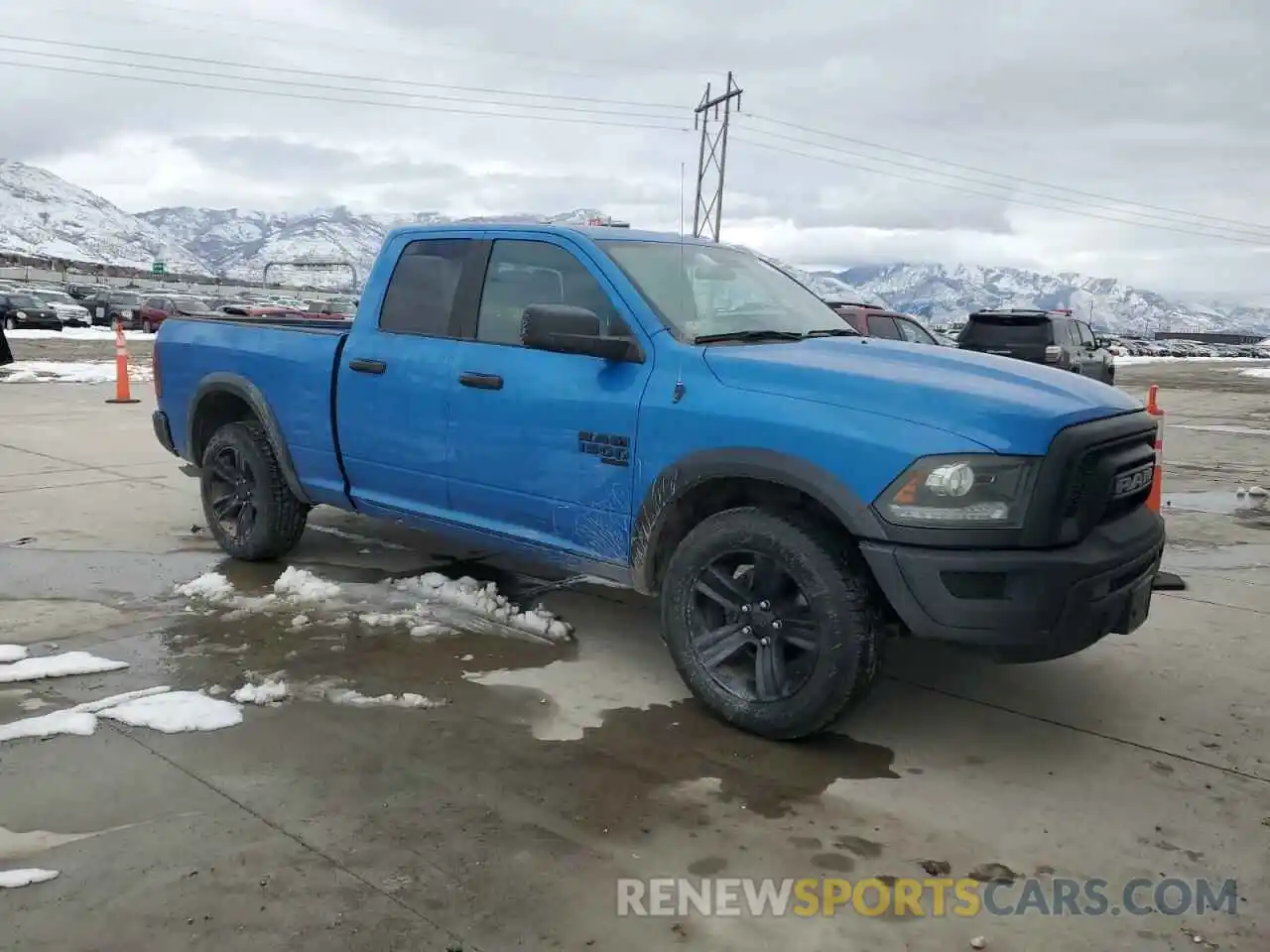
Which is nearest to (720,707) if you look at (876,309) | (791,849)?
(791,849)

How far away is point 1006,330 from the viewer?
16.5 meters

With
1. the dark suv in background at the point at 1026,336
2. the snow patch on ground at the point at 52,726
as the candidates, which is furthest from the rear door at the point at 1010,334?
the snow patch on ground at the point at 52,726

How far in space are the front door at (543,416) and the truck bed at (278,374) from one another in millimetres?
982

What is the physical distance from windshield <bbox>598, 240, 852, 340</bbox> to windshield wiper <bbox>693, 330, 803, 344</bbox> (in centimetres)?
2

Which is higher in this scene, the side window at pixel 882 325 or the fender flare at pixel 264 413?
the side window at pixel 882 325

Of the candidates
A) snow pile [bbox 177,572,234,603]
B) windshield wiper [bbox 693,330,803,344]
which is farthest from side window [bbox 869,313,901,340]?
snow pile [bbox 177,572,234,603]

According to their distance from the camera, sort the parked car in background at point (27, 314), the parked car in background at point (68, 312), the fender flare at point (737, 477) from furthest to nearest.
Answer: the parked car in background at point (68, 312)
the parked car in background at point (27, 314)
the fender flare at point (737, 477)

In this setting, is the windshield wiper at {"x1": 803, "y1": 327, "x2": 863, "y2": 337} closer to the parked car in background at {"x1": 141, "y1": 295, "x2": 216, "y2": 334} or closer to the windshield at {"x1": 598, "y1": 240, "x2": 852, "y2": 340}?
the windshield at {"x1": 598, "y1": 240, "x2": 852, "y2": 340}

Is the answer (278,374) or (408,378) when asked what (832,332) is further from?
(278,374)

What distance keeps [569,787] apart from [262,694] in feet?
4.51

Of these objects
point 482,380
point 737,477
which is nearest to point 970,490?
point 737,477

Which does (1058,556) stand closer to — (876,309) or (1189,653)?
(1189,653)

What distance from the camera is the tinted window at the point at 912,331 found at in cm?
1300

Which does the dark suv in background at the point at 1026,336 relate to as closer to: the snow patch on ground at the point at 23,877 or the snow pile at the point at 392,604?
the snow pile at the point at 392,604
